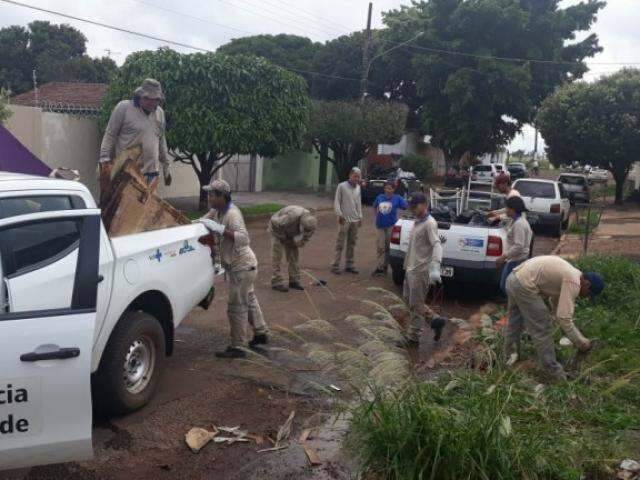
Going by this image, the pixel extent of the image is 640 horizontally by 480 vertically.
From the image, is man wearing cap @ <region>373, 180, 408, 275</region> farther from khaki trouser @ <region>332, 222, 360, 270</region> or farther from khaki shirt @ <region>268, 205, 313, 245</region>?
khaki shirt @ <region>268, 205, 313, 245</region>

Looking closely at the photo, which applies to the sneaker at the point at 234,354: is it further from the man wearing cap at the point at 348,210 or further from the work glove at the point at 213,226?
the man wearing cap at the point at 348,210

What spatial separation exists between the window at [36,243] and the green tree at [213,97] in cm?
1275

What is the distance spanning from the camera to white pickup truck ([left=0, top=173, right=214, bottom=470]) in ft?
11.1

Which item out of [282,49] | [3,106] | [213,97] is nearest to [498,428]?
[3,106]

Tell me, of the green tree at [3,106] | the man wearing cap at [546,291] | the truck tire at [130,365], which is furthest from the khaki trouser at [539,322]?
the green tree at [3,106]

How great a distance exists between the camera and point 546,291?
583 cm

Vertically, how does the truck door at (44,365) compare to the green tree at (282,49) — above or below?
below

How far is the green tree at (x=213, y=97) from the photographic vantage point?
54.3 ft

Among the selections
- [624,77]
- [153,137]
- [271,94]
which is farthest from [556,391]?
[624,77]

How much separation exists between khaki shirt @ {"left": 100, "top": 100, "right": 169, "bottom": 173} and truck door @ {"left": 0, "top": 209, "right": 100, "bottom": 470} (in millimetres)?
3714

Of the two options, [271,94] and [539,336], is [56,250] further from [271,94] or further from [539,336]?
[271,94]

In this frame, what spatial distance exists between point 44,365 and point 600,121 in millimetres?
26956

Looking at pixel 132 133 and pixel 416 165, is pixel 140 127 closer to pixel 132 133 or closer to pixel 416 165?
pixel 132 133

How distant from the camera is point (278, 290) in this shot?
988 centimetres
